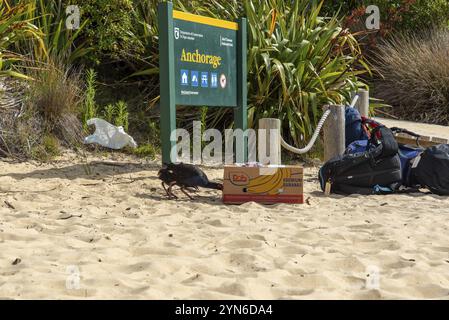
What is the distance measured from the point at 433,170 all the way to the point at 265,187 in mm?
1588

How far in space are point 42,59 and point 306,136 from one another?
307 cm

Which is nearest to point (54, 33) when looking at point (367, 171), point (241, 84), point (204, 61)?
point (204, 61)

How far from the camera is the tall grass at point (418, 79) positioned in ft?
40.9

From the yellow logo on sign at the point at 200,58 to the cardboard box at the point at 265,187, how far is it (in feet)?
5.14

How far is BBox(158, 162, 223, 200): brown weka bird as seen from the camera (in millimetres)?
6121

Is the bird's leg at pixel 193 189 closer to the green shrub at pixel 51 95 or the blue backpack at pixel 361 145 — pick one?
the blue backpack at pixel 361 145

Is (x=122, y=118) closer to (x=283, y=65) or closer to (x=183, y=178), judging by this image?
(x=283, y=65)

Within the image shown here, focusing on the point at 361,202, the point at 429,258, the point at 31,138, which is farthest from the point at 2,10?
the point at 429,258

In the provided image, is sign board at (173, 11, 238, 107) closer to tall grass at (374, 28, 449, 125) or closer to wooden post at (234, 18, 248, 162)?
wooden post at (234, 18, 248, 162)

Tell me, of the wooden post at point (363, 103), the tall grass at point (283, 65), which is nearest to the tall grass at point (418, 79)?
the tall grass at point (283, 65)

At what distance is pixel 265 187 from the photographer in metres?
6.07

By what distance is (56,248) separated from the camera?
4.11m

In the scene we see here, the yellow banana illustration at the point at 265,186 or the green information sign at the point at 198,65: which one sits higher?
the green information sign at the point at 198,65

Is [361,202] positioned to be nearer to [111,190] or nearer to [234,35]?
[111,190]
